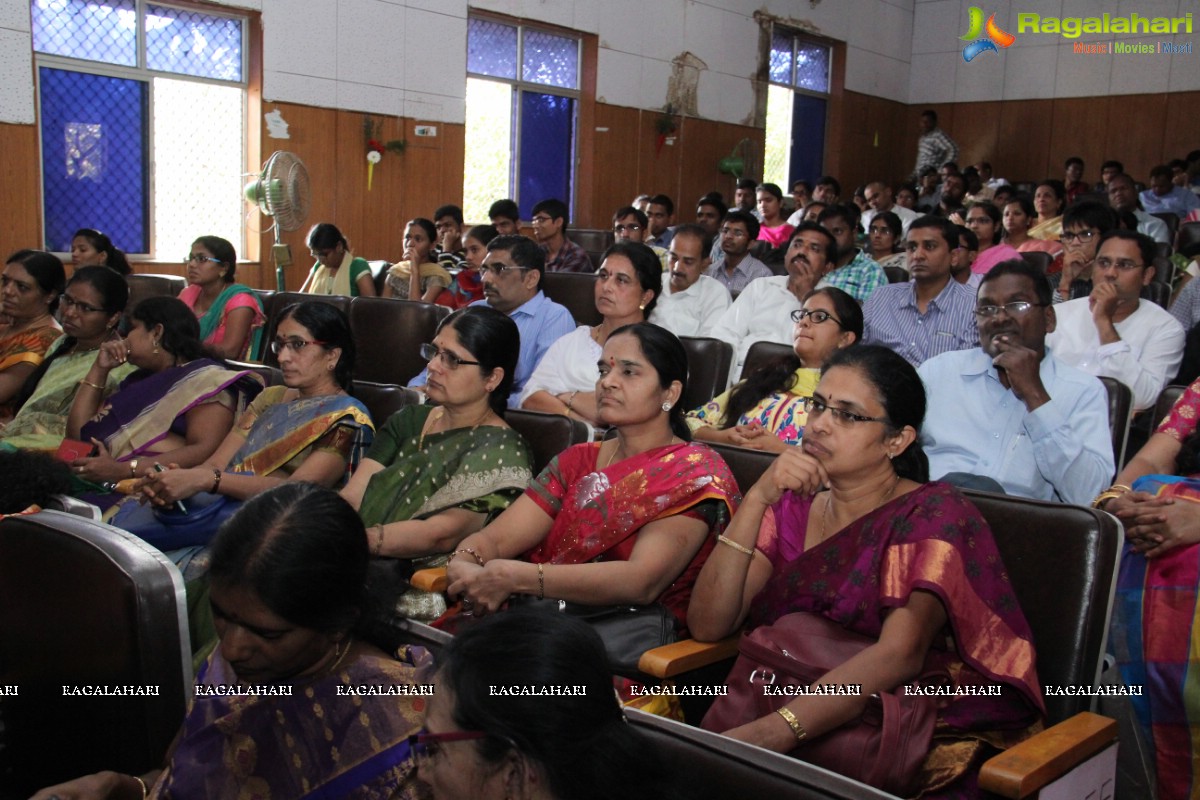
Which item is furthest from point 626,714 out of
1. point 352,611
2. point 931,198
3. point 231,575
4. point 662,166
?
point 931,198

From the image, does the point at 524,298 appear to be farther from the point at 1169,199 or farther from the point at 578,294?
the point at 1169,199

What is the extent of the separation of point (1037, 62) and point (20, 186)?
10734 mm

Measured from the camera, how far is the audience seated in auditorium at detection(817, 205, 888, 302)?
4832 mm

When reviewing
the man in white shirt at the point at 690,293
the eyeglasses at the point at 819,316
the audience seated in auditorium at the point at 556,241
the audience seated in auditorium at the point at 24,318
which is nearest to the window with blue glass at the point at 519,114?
the audience seated in auditorium at the point at 556,241

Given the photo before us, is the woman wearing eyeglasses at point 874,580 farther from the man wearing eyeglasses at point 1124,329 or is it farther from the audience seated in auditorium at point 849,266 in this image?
the audience seated in auditorium at point 849,266

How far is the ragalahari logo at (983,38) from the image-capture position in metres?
12.4

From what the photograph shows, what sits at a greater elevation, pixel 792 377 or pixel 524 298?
pixel 524 298

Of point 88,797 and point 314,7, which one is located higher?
point 314,7

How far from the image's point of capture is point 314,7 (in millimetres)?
7363

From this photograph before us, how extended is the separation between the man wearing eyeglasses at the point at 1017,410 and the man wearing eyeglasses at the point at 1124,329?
95cm

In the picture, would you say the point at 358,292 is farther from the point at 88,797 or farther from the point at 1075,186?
the point at 1075,186

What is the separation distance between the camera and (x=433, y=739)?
0.97 meters

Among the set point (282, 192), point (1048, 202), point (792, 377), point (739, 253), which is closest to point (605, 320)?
point (792, 377)

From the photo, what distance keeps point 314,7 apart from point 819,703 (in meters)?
7.05
